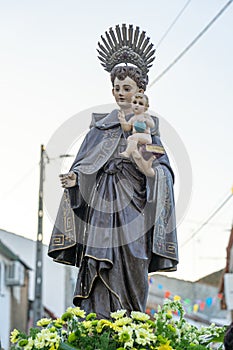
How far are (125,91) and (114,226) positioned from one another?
131cm

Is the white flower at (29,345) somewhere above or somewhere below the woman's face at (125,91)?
below

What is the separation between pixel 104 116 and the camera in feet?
24.2

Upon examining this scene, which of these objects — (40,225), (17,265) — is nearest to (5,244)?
(17,265)

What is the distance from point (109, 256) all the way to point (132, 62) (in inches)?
74.2

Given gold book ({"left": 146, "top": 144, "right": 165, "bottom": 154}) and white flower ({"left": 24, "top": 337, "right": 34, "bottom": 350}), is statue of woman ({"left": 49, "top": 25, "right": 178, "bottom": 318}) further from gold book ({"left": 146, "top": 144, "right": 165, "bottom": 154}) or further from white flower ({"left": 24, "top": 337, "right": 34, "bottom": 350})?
white flower ({"left": 24, "top": 337, "right": 34, "bottom": 350})

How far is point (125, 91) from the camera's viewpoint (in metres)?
7.23

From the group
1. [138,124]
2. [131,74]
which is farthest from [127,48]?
[138,124]

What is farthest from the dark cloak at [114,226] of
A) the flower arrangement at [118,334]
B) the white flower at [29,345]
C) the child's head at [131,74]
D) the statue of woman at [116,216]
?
the white flower at [29,345]

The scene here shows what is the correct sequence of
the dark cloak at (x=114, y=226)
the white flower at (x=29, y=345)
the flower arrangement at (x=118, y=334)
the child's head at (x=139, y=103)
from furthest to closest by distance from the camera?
the child's head at (x=139, y=103) < the dark cloak at (x=114, y=226) < the white flower at (x=29, y=345) < the flower arrangement at (x=118, y=334)

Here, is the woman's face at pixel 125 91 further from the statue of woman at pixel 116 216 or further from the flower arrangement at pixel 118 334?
the flower arrangement at pixel 118 334

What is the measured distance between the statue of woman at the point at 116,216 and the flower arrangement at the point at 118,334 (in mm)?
734

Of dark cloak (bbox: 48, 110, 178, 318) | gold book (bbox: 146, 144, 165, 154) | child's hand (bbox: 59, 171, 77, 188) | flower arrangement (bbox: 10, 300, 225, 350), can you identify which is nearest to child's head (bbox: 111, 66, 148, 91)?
dark cloak (bbox: 48, 110, 178, 318)

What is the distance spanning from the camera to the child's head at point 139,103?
7.10m

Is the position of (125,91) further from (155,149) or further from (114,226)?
(114,226)
